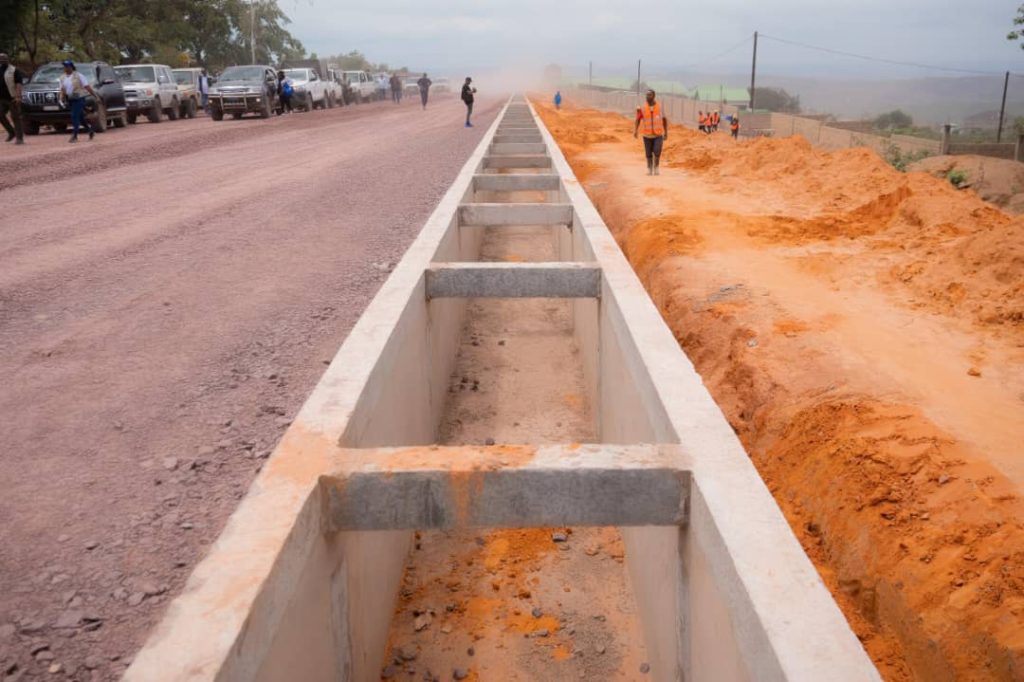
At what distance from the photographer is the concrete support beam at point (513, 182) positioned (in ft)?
40.5

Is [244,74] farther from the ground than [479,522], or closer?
farther from the ground

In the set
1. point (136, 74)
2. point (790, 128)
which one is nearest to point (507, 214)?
point (136, 74)

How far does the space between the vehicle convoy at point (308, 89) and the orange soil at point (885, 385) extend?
26.7 metres

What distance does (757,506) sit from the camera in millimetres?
2768

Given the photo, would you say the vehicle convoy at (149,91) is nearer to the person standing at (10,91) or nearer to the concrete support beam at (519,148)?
the person standing at (10,91)

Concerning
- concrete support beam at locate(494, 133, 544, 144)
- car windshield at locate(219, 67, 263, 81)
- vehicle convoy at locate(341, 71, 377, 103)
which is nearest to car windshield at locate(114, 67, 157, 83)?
car windshield at locate(219, 67, 263, 81)

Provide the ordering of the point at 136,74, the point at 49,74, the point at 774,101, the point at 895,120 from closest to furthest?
the point at 49,74 → the point at 136,74 → the point at 895,120 → the point at 774,101

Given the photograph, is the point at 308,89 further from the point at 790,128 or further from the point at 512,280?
the point at 512,280

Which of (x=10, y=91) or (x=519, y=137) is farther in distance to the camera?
(x=519, y=137)

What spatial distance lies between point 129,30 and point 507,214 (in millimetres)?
39170

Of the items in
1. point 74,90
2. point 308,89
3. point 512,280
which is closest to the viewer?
point 512,280

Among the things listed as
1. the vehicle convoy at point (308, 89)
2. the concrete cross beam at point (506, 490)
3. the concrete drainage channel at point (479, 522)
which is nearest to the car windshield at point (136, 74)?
the vehicle convoy at point (308, 89)

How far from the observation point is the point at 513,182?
12.4 m

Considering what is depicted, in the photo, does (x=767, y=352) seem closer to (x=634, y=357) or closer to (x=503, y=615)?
(x=634, y=357)
